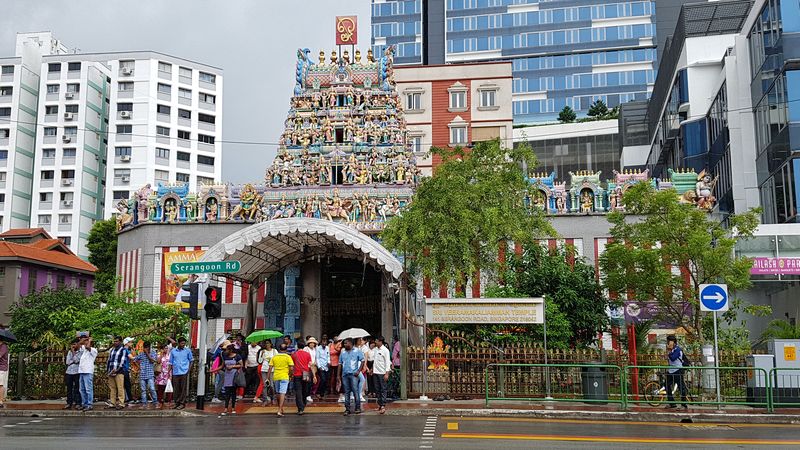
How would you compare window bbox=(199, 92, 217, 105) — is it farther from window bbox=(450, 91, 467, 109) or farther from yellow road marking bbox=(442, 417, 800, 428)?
yellow road marking bbox=(442, 417, 800, 428)

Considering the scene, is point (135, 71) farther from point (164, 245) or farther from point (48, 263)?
point (164, 245)

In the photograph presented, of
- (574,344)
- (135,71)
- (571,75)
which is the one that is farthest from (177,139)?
(574,344)

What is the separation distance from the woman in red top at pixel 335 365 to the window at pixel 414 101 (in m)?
35.0

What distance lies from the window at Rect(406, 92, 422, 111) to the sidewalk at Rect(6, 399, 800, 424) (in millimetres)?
37448

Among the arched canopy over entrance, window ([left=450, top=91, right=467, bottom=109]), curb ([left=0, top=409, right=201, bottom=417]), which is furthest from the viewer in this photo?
window ([left=450, top=91, right=467, bottom=109])

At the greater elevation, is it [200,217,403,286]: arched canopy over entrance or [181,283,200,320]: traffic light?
[200,217,403,286]: arched canopy over entrance

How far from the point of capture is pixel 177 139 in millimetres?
82812

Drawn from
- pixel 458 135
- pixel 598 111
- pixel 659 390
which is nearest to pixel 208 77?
pixel 458 135

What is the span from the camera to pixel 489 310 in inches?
840

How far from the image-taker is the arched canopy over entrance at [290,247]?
2412 centimetres

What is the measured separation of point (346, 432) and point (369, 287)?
19.0 m

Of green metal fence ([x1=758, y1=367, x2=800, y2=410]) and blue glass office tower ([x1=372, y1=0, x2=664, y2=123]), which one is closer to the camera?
green metal fence ([x1=758, y1=367, x2=800, y2=410])

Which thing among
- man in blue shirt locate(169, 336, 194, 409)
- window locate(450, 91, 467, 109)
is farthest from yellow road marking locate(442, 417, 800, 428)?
window locate(450, 91, 467, 109)

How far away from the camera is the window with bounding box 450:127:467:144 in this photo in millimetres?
54750
